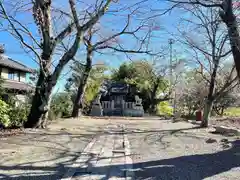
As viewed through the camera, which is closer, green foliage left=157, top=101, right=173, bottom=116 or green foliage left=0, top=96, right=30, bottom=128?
green foliage left=0, top=96, right=30, bottom=128

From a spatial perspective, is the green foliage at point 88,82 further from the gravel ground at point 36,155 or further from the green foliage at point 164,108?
the gravel ground at point 36,155

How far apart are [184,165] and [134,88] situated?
93.6 feet

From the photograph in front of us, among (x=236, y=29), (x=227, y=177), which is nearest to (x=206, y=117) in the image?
(x=236, y=29)

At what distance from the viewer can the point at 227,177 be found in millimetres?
4645

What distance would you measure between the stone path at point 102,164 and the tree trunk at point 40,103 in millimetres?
4001

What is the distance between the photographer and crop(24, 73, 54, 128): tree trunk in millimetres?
10898

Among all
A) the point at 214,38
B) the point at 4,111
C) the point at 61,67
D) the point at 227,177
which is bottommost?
the point at 227,177

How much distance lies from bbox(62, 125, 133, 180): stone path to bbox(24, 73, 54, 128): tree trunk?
4.00 metres

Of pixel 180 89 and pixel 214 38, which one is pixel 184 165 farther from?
pixel 180 89

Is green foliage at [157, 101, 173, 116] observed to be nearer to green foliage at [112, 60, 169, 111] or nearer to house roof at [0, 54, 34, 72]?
green foliage at [112, 60, 169, 111]

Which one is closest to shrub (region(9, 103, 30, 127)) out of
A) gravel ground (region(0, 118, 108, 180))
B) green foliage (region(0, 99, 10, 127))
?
green foliage (region(0, 99, 10, 127))

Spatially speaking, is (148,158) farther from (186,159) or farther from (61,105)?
(61,105)

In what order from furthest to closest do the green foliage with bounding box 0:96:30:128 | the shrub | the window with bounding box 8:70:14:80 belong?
the window with bounding box 8:70:14:80, the shrub, the green foliage with bounding box 0:96:30:128

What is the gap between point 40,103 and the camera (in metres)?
11.0
